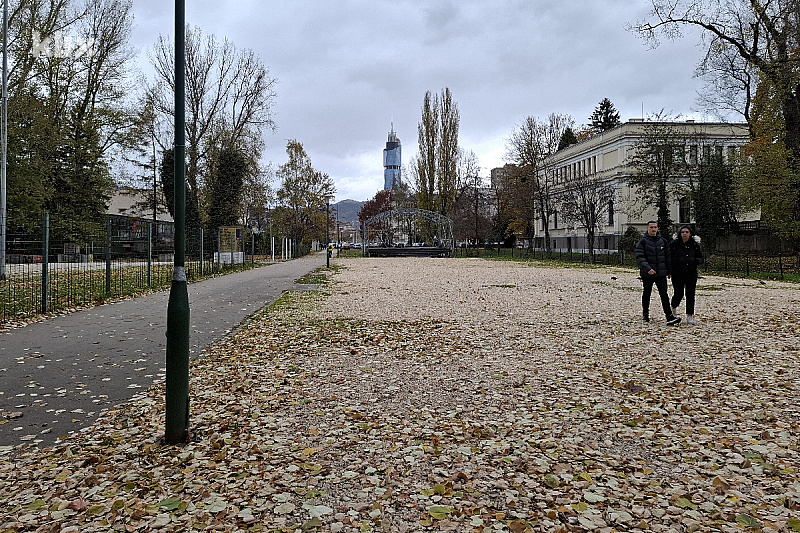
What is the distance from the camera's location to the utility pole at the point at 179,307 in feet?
13.9

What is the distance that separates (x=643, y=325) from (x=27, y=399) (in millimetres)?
9668

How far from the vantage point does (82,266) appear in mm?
14078

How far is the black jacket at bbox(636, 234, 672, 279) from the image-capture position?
1061cm

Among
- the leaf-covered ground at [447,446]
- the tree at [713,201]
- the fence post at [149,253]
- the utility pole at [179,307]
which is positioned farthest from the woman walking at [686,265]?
the tree at [713,201]

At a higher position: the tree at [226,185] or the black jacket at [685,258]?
the tree at [226,185]

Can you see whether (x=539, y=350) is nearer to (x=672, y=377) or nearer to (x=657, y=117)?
(x=672, y=377)

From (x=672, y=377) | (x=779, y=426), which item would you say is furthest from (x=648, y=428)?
(x=672, y=377)

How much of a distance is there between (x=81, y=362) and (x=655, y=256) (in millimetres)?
9719

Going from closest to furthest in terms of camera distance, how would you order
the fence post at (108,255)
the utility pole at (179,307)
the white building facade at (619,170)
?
the utility pole at (179,307), the fence post at (108,255), the white building facade at (619,170)

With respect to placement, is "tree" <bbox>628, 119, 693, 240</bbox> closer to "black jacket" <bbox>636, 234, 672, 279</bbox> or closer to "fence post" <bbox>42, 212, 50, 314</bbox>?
"black jacket" <bbox>636, 234, 672, 279</bbox>

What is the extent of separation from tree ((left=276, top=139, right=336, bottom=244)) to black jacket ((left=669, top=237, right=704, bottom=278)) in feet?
162

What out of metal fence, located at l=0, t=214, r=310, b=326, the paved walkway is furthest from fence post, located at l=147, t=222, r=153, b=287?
the paved walkway

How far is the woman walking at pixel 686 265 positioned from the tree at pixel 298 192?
49.5 metres

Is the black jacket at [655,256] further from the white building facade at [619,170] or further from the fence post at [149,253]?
the white building facade at [619,170]
